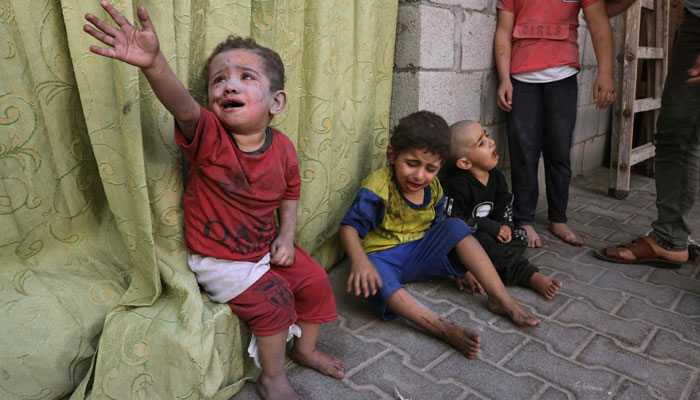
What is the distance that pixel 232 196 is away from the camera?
1752 mm

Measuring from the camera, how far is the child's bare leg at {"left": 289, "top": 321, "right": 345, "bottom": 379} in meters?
1.90

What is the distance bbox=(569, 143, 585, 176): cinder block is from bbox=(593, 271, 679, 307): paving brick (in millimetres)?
2336

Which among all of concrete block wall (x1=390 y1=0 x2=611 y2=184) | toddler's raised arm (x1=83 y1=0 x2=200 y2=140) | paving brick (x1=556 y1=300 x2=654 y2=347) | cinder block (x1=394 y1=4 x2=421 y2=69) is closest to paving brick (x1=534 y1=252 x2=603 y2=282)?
paving brick (x1=556 y1=300 x2=654 y2=347)

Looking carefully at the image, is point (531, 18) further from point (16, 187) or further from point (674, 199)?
point (16, 187)

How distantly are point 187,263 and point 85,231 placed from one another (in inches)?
17.0

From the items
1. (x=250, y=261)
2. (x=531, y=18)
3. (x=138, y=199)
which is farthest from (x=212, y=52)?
(x=531, y=18)

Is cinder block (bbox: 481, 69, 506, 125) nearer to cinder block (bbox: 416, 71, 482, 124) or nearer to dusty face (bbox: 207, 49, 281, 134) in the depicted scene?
cinder block (bbox: 416, 71, 482, 124)

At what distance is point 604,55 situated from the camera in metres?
3.19

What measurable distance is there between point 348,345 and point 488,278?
790 millimetres

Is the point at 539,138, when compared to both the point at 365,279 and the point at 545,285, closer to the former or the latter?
the point at 545,285

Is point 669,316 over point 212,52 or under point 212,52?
under

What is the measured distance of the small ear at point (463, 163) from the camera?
2.78 meters

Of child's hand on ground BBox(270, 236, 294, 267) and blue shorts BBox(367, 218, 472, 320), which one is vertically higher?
child's hand on ground BBox(270, 236, 294, 267)

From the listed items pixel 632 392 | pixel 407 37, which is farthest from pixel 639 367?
pixel 407 37
